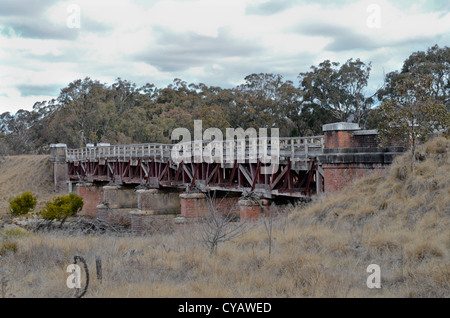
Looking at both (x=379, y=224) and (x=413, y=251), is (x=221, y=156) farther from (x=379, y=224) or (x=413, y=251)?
(x=413, y=251)

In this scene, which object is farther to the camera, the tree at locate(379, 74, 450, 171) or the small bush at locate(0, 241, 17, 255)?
the tree at locate(379, 74, 450, 171)

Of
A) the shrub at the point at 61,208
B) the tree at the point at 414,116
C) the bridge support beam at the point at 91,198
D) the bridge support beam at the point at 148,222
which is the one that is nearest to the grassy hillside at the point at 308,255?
the tree at the point at 414,116

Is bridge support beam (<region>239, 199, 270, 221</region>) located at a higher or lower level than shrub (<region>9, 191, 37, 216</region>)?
higher

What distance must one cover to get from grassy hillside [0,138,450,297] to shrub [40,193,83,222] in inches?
567

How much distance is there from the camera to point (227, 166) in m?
24.0

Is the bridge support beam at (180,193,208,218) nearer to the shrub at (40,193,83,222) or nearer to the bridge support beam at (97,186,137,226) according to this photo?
the shrub at (40,193,83,222)

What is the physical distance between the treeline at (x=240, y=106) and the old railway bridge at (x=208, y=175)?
15.4m

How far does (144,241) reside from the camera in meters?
13.5

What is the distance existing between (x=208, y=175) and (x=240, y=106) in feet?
116

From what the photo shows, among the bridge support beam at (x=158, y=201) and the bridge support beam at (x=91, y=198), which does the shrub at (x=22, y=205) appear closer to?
the bridge support beam at (x=158, y=201)

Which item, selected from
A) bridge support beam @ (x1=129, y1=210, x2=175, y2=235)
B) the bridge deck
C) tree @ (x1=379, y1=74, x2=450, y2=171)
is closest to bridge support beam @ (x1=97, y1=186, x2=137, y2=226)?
the bridge deck

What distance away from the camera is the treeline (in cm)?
5022

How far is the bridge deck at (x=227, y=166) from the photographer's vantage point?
19.6 m
